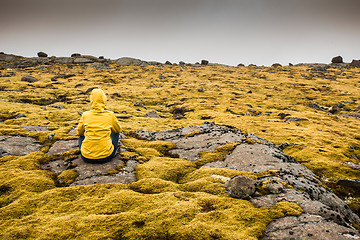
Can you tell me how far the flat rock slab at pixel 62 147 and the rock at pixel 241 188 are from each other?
11429 mm

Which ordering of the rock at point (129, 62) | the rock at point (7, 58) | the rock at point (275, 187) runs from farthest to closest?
the rock at point (129, 62)
the rock at point (7, 58)
the rock at point (275, 187)

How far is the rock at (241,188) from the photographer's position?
27.0 ft

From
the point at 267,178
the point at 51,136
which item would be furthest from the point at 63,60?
the point at 267,178

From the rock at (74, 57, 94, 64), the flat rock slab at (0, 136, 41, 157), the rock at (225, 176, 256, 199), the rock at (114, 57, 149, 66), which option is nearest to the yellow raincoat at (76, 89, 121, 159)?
the flat rock slab at (0, 136, 41, 157)

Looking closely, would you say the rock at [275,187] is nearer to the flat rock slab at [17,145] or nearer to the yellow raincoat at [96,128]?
the yellow raincoat at [96,128]

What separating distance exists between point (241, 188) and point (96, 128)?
7.99 m

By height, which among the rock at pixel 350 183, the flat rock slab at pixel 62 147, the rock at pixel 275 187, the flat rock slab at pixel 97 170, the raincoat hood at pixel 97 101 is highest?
the raincoat hood at pixel 97 101

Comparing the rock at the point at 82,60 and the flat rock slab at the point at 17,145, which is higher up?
the rock at the point at 82,60

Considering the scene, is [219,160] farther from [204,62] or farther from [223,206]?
[204,62]

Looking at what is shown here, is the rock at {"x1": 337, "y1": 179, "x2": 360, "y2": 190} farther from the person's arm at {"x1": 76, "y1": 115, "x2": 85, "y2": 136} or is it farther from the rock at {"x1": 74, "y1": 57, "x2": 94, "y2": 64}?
the rock at {"x1": 74, "y1": 57, "x2": 94, "y2": 64}

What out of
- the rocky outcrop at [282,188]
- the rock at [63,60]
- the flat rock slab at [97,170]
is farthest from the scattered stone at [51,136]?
the rock at [63,60]

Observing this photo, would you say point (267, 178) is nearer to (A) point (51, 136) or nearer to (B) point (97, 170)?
(B) point (97, 170)

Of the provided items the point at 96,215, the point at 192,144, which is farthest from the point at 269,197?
the point at 192,144

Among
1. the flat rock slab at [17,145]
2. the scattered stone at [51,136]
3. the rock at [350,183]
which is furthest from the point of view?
the scattered stone at [51,136]
